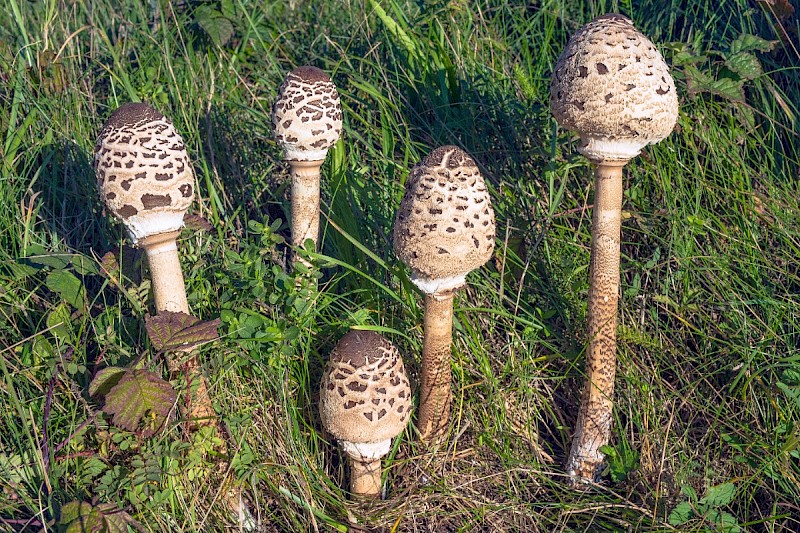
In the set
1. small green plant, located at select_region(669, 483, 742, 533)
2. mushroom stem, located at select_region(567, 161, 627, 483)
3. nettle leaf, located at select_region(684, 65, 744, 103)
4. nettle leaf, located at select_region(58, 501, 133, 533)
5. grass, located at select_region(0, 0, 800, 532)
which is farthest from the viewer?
nettle leaf, located at select_region(684, 65, 744, 103)

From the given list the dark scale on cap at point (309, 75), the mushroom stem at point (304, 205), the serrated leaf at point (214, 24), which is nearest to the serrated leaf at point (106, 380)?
the mushroom stem at point (304, 205)

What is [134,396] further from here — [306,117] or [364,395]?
[306,117]

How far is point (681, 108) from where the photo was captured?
13.2 feet

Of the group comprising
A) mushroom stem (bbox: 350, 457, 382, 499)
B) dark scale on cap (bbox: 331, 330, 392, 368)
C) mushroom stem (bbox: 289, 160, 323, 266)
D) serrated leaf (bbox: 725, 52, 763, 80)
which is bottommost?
mushroom stem (bbox: 350, 457, 382, 499)

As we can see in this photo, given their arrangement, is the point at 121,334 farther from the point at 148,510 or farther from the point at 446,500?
the point at 446,500

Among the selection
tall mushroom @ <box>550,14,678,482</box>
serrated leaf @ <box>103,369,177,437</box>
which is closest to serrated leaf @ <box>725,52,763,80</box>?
tall mushroom @ <box>550,14,678,482</box>

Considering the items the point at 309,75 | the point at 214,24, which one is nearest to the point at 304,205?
the point at 309,75

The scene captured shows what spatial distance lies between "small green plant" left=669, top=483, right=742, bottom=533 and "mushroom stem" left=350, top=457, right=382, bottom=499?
1207 mm

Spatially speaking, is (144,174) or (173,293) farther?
(173,293)

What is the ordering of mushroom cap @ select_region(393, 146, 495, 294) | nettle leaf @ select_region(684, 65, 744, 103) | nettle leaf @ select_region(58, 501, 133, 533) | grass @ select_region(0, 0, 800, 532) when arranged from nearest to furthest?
nettle leaf @ select_region(58, 501, 133, 533) < mushroom cap @ select_region(393, 146, 495, 294) < grass @ select_region(0, 0, 800, 532) < nettle leaf @ select_region(684, 65, 744, 103)

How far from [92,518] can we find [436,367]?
4.81 ft

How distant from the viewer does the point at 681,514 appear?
2973 millimetres

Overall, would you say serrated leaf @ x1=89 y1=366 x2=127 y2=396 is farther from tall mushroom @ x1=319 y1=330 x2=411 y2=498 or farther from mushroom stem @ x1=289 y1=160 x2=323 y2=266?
mushroom stem @ x1=289 y1=160 x2=323 y2=266

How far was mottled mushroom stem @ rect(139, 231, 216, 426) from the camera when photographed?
9.95ft
